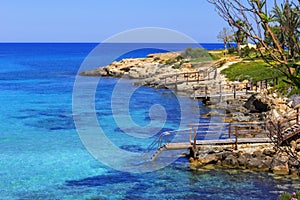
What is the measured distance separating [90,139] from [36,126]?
262 inches

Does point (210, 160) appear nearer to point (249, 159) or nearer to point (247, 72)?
point (249, 159)

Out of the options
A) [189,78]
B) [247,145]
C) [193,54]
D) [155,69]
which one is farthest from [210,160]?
[193,54]

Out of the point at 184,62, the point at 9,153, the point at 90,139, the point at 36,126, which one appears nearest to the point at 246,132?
the point at 90,139

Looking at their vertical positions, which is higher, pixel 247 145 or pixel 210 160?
pixel 247 145

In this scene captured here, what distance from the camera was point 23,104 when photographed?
48.6m

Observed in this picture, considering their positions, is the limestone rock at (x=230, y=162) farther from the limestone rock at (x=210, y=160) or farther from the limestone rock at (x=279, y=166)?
the limestone rock at (x=279, y=166)

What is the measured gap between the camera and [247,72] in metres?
53.2

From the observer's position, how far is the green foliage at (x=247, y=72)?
1948 inches

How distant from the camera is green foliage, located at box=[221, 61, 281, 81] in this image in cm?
4947

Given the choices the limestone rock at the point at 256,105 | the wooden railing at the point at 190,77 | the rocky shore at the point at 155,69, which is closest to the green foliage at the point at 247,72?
the wooden railing at the point at 190,77

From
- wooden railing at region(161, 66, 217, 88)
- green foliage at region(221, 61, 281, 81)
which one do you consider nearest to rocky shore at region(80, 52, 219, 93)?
wooden railing at region(161, 66, 217, 88)

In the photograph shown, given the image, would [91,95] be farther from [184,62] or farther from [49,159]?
[49,159]

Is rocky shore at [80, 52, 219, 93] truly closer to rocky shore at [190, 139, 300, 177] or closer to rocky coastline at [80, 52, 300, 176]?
rocky coastline at [80, 52, 300, 176]

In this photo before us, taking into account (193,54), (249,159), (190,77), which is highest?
(193,54)
